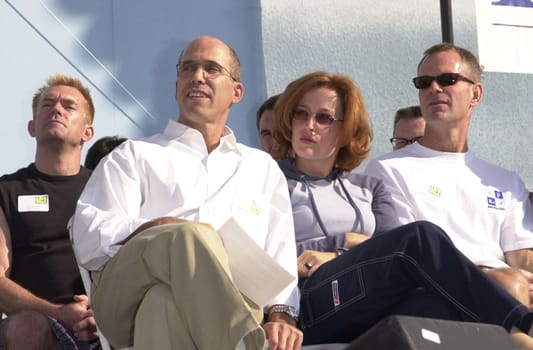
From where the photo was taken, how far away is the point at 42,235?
12.8 feet

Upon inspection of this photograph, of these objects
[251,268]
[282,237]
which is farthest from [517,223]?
[251,268]

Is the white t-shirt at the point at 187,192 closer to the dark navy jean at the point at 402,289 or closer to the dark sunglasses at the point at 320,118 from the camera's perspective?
the dark navy jean at the point at 402,289

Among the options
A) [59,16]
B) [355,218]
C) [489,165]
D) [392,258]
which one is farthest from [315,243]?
[59,16]

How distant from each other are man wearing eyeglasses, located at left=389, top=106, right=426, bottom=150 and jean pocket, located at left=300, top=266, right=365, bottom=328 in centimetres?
175

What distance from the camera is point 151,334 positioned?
274 centimetres

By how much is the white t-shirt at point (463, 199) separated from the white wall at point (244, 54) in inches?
63.1

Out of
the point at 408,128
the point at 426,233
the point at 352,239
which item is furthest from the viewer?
the point at 408,128

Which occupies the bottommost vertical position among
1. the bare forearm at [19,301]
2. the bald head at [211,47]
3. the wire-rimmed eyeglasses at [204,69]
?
the bare forearm at [19,301]

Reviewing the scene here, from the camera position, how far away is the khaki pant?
2705 mm

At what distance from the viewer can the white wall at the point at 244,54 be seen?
17.5ft

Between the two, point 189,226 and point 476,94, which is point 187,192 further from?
point 476,94

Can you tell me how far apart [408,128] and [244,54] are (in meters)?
1.20

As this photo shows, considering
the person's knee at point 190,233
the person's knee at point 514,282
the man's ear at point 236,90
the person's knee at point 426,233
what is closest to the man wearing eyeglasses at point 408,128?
the man's ear at point 236,90

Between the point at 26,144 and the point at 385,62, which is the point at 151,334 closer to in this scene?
the point at 26,144
